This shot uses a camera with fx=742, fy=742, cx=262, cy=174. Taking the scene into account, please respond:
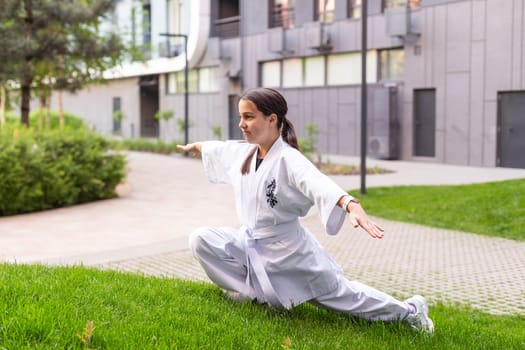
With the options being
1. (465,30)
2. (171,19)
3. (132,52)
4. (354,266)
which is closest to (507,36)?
(465,30)

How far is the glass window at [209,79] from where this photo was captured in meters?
34.4

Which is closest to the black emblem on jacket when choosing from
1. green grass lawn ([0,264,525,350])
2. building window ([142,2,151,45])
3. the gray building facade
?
green grass lawn ([0,264,525,350])

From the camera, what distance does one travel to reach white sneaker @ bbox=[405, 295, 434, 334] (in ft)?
15.1

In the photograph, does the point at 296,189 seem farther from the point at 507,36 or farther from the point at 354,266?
the point at 507,36

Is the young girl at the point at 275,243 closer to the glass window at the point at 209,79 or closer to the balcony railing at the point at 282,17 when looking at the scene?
the balcony railing at the point at 282,17

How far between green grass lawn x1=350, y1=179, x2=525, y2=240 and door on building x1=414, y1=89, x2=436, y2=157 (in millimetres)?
8536

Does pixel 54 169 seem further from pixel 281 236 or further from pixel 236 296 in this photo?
pixel 281 236

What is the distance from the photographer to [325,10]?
26969 mm

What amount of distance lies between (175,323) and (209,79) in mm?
31151

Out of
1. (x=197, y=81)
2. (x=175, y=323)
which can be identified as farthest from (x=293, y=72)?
(x=175, y=323)

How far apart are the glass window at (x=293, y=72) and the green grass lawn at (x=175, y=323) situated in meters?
23.5

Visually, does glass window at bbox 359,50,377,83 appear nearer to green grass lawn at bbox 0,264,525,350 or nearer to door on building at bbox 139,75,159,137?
door on building at bbox 139,75,159,137

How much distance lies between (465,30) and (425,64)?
5.93ft

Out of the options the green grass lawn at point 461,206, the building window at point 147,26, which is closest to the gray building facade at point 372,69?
the building window at point 147,26
